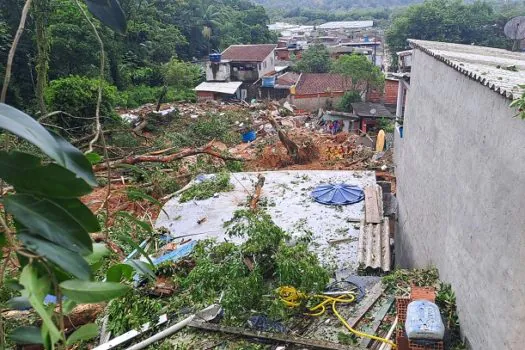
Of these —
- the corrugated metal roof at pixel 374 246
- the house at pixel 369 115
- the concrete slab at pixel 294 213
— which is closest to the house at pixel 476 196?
the corrugated metal roof at pixel 374 246

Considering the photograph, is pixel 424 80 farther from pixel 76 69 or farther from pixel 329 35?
pixel 329 35

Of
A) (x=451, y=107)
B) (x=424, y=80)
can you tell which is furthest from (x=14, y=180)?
(x=424, y=80)

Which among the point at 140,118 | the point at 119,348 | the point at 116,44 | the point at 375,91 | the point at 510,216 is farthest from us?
the point at 375,91

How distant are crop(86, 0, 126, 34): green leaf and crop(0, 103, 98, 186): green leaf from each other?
25cm

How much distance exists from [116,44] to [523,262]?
22064mm

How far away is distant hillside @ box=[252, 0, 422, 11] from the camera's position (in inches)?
4171

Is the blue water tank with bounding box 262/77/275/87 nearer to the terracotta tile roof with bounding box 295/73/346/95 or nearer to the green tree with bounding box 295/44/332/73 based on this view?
the terracotta tile roof with bounding box 295/73/346/95

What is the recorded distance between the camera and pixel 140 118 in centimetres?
1689

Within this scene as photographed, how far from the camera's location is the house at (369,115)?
20.1 meters

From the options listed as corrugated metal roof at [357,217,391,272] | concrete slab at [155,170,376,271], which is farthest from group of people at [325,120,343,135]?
corrugated metal roof at [357,217,391,272]

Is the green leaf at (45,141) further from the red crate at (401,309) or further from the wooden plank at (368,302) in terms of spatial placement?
the wooden plank at (368,302)

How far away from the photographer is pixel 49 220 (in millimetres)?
537

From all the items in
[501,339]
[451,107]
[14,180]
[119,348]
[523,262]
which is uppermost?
[14,180]

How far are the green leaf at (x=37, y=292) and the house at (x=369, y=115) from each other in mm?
20330
